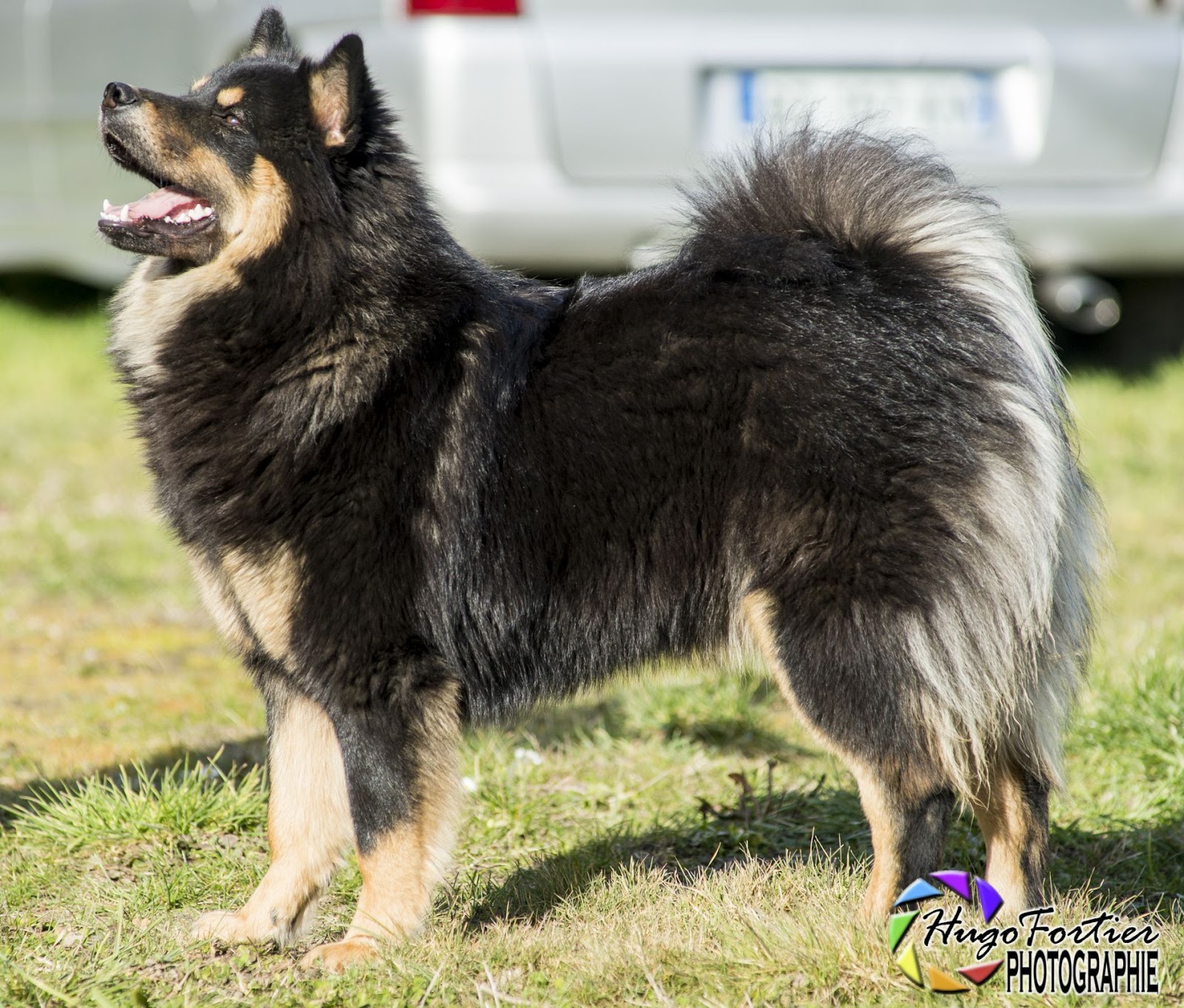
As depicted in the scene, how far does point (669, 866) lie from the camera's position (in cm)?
326

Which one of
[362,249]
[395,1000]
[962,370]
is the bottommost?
[395,1000]

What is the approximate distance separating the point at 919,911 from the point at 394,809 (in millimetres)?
1043

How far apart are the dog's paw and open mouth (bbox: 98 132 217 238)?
4.70ft

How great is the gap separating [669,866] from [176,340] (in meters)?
1.63

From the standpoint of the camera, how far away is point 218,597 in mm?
2881

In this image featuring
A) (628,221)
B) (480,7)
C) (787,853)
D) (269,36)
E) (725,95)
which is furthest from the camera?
(628,221)

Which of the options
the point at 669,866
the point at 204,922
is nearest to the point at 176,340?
the point at 204,922

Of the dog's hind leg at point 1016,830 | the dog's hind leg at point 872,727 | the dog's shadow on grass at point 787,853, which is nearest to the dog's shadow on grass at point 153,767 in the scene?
the dog's shadow on grass at point 787,853

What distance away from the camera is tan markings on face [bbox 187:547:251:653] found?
2.85 meters

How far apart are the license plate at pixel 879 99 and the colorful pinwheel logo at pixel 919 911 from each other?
11.0ft

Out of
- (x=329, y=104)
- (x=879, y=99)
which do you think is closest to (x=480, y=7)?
(x=879, y=99)

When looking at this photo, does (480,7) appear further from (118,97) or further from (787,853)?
(787,853)

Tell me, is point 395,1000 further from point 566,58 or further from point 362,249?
point 566,58

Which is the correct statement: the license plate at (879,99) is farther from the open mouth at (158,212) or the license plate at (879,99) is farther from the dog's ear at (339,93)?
the open mouth at (158,212)
